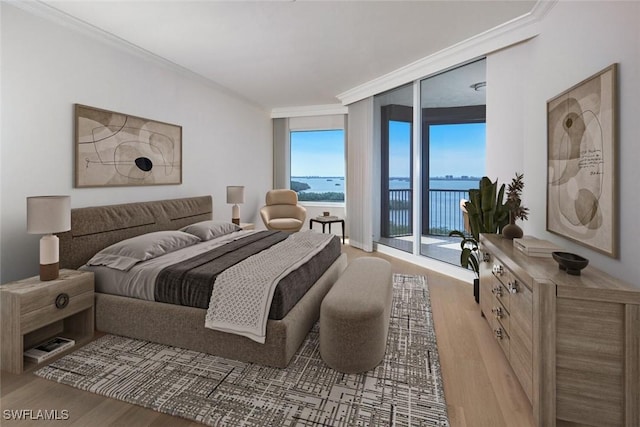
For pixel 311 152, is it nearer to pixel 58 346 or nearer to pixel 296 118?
pixel 296 118

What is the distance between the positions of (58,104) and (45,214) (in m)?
1.17

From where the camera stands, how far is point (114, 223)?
121 inches

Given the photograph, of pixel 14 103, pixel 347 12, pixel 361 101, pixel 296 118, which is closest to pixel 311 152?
pixel 296 118

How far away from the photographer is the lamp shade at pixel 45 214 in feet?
7.13

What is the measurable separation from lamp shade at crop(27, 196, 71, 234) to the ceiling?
5.47 ft

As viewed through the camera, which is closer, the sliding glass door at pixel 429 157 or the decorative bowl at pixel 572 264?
the decorative bowl at pixel 572 264

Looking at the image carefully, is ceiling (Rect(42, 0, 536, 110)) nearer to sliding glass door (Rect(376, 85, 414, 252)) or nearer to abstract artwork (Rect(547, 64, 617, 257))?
sliding glass door (Rect(376, 85, 414, 252))

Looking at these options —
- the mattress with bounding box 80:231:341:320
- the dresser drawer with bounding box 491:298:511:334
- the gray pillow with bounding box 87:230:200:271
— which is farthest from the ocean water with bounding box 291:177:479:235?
the gray pillow with bounding box 87:230:200:271

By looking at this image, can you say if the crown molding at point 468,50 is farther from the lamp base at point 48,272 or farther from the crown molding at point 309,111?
the lamp base at point 48,272

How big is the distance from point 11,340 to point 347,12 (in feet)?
11.5

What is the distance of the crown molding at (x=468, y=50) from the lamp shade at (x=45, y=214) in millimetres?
4106

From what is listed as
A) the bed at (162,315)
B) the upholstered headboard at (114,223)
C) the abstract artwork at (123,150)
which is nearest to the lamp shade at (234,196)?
the upholstered headboard at (114,223)

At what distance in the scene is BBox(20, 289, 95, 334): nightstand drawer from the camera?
200cm

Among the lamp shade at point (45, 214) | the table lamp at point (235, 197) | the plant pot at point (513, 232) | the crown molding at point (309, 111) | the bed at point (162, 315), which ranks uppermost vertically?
the crown molding at point (309, 111)
